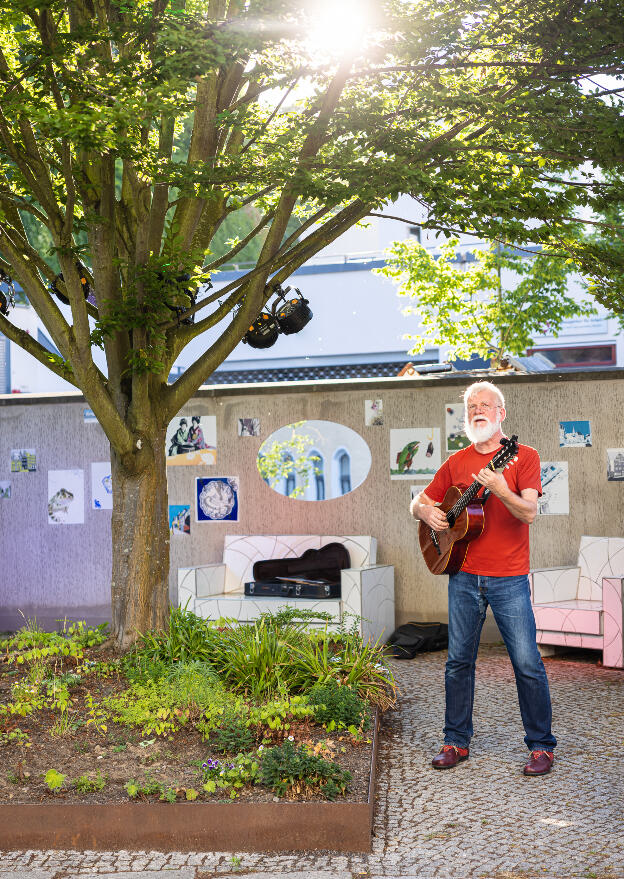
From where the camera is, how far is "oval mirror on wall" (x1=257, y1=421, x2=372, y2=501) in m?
8.27

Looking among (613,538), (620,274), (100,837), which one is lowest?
(100,837)

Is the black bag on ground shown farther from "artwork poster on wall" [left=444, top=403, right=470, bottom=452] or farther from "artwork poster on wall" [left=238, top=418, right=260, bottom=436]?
"artwork poster on wall" [left=238, top=418, right=260, bottom=436]

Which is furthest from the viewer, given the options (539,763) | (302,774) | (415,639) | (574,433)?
(574,433)

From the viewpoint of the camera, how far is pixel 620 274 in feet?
18.5

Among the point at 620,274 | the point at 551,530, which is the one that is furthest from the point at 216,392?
the point at 620,274

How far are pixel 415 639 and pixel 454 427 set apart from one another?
185 centimetres

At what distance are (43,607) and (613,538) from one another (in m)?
5.20

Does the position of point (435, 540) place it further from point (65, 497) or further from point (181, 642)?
point (65, 497)

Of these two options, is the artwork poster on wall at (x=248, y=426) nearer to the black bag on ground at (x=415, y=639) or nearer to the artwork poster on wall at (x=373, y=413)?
the artwork poster on wall at (x=373, y=413)

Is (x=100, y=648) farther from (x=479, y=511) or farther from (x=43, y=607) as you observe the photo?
(x=43, y=607)

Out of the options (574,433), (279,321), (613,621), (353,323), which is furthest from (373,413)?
(353,323)

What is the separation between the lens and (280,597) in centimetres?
712

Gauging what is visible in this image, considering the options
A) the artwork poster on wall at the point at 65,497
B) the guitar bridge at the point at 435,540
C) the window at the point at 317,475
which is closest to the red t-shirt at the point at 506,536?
the guitar bridge at the point at 435,540

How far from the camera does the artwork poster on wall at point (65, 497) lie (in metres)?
8.78
